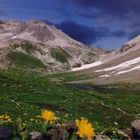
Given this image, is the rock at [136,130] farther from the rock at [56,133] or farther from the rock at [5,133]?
the rock at [5,133]

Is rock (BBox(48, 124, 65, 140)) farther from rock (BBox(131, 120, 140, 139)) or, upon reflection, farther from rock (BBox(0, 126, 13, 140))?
rock (BBox(131, 120, 140, 139))

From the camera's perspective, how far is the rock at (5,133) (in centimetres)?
1016

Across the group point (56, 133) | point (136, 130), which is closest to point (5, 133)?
point (56, 133)

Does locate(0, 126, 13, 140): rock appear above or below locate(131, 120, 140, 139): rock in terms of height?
above

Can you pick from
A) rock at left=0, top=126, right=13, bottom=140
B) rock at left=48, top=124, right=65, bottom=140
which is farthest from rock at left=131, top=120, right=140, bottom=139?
rock at left=0, top=126, right=13, bottom=140

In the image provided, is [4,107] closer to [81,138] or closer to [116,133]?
[116,133]

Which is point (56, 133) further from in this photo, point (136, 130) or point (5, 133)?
point (136, 130)

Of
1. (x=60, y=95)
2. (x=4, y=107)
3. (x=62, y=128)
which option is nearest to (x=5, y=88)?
(x=60, y=95)

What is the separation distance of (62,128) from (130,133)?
17467 millimetres

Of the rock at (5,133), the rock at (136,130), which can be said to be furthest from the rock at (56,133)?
the rock at (136,130)

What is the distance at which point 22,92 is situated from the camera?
1975 inches

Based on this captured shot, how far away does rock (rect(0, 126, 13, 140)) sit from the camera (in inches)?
400

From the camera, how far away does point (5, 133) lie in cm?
1038

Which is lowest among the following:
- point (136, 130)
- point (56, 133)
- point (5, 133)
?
point (136, 130)
